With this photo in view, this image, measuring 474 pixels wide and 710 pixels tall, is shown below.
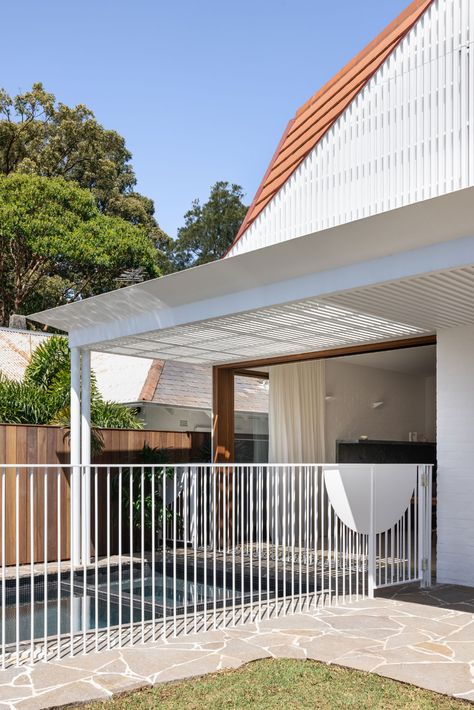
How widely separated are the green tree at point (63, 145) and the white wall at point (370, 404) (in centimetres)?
2599

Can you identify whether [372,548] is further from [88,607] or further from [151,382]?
[151,382]

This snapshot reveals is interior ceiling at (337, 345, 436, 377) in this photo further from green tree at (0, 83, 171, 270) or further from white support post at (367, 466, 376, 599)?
green tree at (0, 83, 171, 270)

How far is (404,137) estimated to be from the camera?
11766 mm

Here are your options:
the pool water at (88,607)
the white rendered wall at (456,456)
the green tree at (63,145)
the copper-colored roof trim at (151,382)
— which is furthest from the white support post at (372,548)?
the green tree at (63,145)

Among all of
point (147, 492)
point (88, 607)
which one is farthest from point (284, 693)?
point (147, 492)

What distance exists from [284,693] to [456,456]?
16.3 ft

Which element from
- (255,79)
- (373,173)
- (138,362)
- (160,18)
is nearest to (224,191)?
(255,79)

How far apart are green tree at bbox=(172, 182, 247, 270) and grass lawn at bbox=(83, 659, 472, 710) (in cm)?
3942

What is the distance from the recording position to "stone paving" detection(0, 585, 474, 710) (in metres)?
5.26

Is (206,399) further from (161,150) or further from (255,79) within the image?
(161,150)

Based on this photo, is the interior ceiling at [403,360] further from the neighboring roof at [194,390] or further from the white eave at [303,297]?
the neighboring roof at [194,390]

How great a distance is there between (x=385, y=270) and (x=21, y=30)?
2129cm

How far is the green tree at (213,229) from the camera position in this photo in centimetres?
4444

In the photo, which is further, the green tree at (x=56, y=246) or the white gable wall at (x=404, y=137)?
the green tree at (x=56, y=246)
